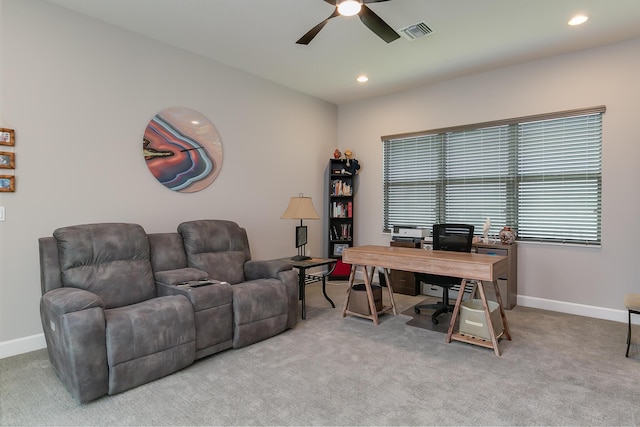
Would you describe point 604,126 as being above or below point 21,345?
above

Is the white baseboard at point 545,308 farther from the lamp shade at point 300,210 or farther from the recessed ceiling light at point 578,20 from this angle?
the recessed ceiling light at point 578,20

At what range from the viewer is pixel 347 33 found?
354 cm

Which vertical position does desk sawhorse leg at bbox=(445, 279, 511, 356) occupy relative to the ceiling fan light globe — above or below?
below

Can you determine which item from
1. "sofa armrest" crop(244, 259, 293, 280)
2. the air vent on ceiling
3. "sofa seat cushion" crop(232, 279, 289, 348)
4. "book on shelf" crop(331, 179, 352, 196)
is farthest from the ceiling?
"sofa seat cushion" crop(232, 279, 289, 348)

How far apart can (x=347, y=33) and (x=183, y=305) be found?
9.66ft

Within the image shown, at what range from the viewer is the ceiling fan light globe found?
252 cm

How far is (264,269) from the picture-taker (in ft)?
11.8

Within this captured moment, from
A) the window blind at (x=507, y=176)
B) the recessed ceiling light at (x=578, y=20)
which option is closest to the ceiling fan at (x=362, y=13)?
the recessed ceiling light at (x=578, y=20)

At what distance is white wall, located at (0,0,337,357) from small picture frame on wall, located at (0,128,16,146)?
5cm

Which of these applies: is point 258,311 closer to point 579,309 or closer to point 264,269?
point 264,269

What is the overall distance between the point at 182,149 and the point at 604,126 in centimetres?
461

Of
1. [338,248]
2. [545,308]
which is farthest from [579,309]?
[338,248]

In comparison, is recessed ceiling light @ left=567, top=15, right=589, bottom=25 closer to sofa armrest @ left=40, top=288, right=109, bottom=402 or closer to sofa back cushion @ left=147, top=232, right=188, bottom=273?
sofa back cushion @ left=147, top=232, right=188, bottom=273

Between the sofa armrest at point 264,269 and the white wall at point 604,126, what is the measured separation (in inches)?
117
